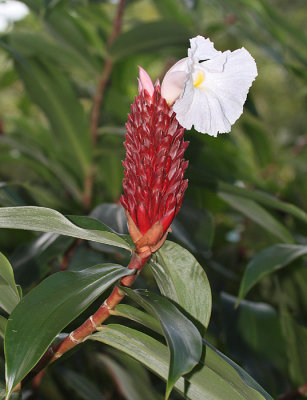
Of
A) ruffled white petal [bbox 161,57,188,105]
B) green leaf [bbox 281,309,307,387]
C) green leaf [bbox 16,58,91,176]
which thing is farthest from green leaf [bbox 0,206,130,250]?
green leaf [bbox 16,58,91,176]

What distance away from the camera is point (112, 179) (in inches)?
42.8

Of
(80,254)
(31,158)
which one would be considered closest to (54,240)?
(80,254)

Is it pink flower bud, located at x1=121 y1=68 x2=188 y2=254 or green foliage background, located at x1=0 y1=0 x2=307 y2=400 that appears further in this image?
green foliage background, located at x1=0 y1=0 x2=307 y2=400

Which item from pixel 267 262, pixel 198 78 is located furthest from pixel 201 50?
pixel 267 262

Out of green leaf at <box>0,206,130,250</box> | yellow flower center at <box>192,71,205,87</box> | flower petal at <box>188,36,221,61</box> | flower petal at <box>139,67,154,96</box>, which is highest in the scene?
flower petal at <box>188,36,221,61</box>

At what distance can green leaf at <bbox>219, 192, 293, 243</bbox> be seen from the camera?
791 mm

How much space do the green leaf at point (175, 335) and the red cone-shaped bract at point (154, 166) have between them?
0.19 ft

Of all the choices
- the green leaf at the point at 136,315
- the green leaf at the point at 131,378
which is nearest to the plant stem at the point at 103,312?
the green leaf at the point at 136,315

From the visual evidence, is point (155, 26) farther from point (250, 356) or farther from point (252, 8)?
point (250, 356)

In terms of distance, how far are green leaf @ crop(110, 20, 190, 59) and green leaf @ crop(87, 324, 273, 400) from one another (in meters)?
0.67

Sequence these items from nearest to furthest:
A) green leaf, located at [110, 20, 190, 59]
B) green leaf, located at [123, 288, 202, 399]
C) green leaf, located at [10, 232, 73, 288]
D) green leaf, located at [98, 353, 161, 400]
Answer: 1. green leaf, located at [123, 288, 202, 399]
2. green leaf, located at [10, 232, 73, 288]
3. green leaf, located at [98, 353, 161, 400]
4. green leaf, located at [110, 20, 190, 59]

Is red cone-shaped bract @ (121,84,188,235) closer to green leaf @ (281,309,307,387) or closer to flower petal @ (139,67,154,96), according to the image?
flower petal @ (139,67,154,96)

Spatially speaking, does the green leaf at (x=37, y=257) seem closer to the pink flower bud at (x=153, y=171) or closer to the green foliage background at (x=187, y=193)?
the green foliage background at (x=187, y=193)

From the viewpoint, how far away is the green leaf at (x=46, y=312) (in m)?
0.35
